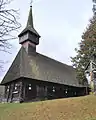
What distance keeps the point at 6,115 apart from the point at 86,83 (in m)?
21.7

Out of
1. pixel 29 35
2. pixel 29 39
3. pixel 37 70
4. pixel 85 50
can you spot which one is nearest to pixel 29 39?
pixel 29 39

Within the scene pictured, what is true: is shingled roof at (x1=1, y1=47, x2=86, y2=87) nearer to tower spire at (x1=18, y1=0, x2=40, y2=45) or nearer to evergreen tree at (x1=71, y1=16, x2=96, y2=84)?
tower spire at (x1=18, y1=0, x2=40, y2=45)

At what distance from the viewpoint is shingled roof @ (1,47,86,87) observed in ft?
107

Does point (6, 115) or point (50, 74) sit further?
point (50, 74)

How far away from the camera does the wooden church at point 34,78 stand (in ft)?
104

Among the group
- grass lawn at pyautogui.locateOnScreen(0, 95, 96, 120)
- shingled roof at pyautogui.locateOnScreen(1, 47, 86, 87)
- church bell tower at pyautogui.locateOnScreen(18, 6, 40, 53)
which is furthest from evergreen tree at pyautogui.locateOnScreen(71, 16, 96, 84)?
grass lawn at pyautogui.locateOnScreen(0, 95, 96, 120)

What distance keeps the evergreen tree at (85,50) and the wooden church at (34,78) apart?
3.48 meters

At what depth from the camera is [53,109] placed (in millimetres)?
20266

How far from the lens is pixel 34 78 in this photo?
1262 inches

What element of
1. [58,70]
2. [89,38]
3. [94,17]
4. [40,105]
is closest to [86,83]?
[58,70]

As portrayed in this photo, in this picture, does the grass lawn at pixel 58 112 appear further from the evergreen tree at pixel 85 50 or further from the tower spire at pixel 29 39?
the tower spire at pixel 29 39

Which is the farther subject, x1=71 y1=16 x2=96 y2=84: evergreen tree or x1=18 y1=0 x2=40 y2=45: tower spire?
x1=18 y1=0 x2=40 y2=45: tower spire

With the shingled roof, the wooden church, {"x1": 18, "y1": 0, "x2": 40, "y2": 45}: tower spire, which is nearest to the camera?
the wooden church

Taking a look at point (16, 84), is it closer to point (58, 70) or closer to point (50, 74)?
point (50, 74)
